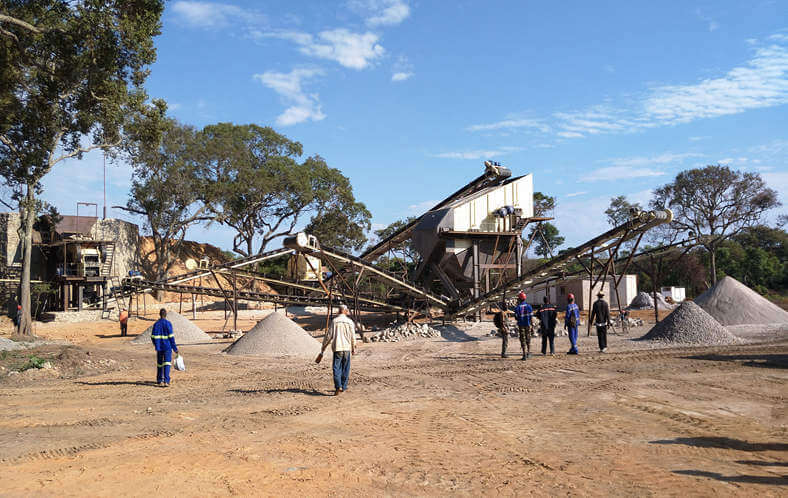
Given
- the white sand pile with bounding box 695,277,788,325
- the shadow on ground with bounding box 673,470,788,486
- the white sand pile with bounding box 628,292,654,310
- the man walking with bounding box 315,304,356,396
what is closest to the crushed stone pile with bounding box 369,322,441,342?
the white sand pile with bounding box 695,277,788,325

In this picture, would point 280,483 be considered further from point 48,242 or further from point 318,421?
point 48,242

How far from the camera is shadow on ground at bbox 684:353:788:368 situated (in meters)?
10.9

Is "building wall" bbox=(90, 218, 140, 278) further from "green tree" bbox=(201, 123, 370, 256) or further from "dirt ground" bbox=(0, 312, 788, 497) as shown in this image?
"dirt ground" bbox=(0, 312, 788, 497)

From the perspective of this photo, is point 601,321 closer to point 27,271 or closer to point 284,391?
point 284,391

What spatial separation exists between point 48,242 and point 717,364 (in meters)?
38.0

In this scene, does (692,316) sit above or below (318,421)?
above

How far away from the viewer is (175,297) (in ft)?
140

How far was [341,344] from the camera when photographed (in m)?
8.98

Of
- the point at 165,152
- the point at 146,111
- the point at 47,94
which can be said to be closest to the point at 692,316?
the point at 146,111

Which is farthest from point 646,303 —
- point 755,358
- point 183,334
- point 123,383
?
point 123,383

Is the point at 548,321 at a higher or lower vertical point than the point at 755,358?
higher

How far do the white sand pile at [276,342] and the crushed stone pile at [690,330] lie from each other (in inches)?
417

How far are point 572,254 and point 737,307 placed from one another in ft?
24.8

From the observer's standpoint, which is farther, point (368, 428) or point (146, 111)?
point (146, 111)
